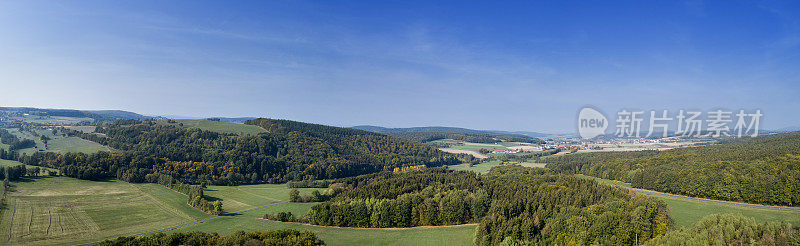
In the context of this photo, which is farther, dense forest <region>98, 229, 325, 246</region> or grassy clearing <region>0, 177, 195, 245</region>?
grassy clearing <region>0, 177, 195, 245</region>

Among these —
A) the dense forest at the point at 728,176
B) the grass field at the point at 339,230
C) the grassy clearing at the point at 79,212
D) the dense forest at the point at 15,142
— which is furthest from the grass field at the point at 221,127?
the dense forest at the point at 728,176

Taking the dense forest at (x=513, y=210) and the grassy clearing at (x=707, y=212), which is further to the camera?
the grassy clearing at (x=707, y=212)

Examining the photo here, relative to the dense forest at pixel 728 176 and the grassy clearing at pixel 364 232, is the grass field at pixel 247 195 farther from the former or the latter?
the dense forest at pixel 728 176

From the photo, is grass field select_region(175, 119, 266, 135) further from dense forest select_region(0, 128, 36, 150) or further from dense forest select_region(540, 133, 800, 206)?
dense forest select_region(540, 133, 800, 206)

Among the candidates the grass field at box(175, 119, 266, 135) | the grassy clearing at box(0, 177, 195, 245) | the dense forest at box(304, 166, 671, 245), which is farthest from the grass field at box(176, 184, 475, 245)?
the grass field at box(175, 119, 266, 135)

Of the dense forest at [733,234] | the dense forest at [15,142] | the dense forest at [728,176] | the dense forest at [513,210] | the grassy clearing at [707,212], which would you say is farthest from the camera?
the dense forest at [15,142]

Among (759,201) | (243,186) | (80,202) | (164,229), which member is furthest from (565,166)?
(80,202)

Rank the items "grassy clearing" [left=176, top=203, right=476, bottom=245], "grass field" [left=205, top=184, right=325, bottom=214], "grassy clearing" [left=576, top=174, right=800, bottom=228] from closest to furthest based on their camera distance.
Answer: "grassy clearing" [left=176, top=203, right=476, bottom=245]
"grassy clearing" [left=576, top=174, right=800, bottom=228]
"grass field" [left=205, top=184, right=325, bottom=214]

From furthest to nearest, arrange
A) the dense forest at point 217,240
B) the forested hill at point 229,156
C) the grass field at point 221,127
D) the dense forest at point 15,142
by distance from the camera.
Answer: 1. the grass field at point 221,127
2. the dense forest at point 15,142
3. the forested hill at point 229,156
4. the dense forest at point 217,240
